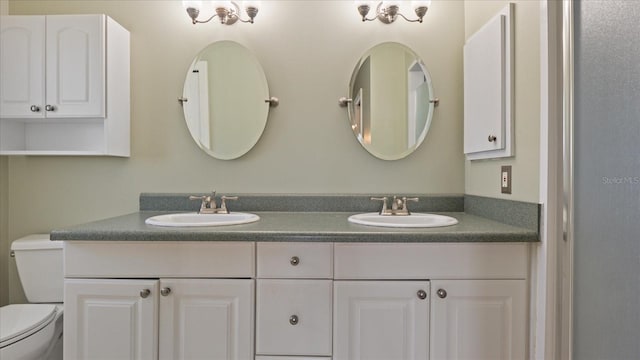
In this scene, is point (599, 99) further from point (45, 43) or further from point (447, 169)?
point (45, 43)

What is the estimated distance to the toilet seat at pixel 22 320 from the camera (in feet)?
4.64

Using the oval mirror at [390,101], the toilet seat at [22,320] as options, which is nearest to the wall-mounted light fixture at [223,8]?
the oval mirror at [390,101]

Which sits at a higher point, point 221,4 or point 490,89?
point 221,4

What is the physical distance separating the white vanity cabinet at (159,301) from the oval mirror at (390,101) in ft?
3.08

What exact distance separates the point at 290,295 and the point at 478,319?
722mm

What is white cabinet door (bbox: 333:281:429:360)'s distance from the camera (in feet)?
4.41

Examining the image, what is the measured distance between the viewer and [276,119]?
1.96 metres

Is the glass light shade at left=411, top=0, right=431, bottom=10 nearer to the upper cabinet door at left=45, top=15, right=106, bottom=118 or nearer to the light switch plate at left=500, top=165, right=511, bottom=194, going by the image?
the light switch plate at left=500, top=165, right=511, bottom=194

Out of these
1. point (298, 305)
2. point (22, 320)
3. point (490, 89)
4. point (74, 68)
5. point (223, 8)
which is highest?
point (223, 8)

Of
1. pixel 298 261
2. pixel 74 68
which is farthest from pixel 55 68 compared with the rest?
pixel 298 261

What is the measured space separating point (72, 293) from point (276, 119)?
1206mm

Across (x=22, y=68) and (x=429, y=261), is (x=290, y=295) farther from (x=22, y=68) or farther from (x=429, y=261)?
(x=22, y=68)

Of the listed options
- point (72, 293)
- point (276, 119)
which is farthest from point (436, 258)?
point (72, 293)

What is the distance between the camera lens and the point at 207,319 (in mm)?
1357
